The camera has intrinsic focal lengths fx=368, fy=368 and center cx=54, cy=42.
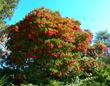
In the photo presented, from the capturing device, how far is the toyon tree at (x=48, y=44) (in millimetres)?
18312

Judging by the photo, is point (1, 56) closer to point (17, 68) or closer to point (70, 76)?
point (17, 68)

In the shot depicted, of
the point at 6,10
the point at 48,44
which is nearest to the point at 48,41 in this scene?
the point at 48,44

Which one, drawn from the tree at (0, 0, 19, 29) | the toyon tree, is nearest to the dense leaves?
the toyon tree

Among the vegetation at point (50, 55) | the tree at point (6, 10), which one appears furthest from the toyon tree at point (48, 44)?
the tree at point (6, 10)

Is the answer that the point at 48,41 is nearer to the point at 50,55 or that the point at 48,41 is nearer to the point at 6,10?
the point at 50,55

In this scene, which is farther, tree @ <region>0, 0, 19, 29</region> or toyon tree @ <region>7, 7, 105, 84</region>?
tree @ <region>0, 0, 19, 29</region>

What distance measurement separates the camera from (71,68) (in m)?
18.5

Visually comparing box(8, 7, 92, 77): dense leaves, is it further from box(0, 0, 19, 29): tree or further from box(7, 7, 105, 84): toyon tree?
box(0, 0, 19, 29): tree

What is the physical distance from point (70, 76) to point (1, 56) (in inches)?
167

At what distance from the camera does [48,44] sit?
712 inches

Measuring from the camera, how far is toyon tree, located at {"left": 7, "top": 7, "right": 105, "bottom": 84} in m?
18.3

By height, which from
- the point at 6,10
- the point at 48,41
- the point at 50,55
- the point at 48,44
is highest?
the point at 6,10

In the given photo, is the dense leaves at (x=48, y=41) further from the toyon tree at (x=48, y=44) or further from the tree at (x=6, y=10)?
the tree at (x=6, y=10)

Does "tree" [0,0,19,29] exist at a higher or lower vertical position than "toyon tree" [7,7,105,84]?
higher
